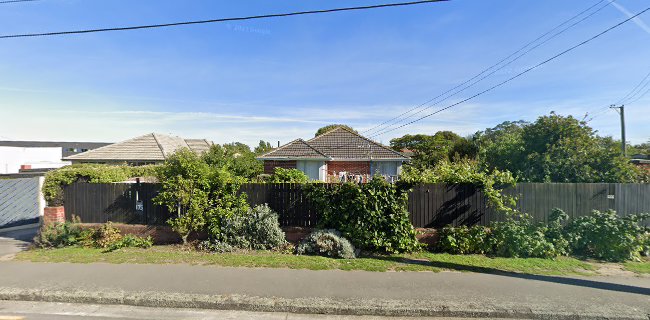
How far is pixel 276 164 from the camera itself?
2189cm

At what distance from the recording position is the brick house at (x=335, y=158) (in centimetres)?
2130

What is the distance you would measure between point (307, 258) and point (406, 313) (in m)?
2.66

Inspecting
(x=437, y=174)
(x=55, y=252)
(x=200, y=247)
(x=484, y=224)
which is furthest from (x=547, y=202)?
(x=55, y=252)

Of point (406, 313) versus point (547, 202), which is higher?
point (547, 202)

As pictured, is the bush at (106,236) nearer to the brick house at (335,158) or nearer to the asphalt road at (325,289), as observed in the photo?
the asphalt road at (325,289)

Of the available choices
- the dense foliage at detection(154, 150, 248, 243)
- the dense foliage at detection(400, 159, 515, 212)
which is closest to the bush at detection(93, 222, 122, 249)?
the dense foliage at detection(154, 150, 248, 243)

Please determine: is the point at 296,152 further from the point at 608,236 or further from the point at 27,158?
the point at 27,158

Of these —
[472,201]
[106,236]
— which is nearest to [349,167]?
[472,201]

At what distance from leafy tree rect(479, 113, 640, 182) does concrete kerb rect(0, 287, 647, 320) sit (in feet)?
18.3

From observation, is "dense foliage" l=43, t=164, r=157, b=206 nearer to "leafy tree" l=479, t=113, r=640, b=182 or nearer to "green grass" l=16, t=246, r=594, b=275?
"green grass" l=16, t=246, r=594, b=275

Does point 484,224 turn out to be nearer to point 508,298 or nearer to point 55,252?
point 508,298

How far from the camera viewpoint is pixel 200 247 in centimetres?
718

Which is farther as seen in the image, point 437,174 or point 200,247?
point 437,174

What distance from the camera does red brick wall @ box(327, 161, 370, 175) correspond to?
2228cm
